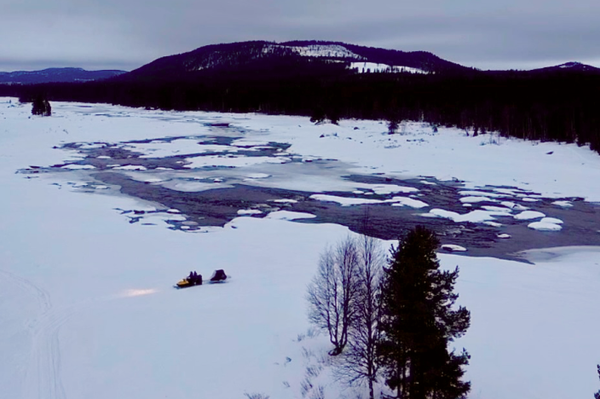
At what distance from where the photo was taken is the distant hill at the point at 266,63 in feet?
491

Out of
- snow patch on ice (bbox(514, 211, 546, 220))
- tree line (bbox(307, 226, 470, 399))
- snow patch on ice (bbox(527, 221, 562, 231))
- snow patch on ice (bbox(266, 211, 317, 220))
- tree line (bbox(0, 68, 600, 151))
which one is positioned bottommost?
snow patch on ice (bbox(266, 211, 317, 220))

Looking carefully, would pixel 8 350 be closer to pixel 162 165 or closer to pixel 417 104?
pixel 162 165

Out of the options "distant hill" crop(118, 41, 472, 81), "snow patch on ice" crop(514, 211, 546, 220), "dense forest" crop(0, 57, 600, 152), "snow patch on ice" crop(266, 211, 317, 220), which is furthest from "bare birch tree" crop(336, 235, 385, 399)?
"distant hill" crop(118, 41, 472, 81)

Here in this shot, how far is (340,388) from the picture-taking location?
9.02 meters

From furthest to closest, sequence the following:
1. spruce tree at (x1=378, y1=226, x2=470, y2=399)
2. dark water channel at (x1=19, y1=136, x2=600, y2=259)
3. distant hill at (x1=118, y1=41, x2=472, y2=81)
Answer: distant hill at (x1=118, y1=41, x2=472, y2=81) < dark water channel at (x1=19, y1=136, x2=600, y2=259) < spruce tree at (x1=378, y1=226, x2=470, y2=399)

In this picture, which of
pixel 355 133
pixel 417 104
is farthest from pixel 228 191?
pixel 417 104

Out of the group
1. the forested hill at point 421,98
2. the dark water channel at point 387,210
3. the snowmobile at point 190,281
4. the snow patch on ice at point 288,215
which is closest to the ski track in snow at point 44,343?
the snowmobile at point 190,281

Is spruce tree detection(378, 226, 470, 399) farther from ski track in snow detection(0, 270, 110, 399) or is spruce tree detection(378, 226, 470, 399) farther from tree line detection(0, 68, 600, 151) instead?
tree line detection(0, 68, 600, 151)

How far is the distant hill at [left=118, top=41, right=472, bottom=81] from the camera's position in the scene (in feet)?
491

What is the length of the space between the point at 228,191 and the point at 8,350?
1733 centimetres

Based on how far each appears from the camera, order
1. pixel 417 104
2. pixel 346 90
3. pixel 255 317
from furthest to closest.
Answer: pixel 346 90 < pixel 417 104 < pixel 255 317

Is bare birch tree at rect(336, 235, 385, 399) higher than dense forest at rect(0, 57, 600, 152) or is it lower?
lower

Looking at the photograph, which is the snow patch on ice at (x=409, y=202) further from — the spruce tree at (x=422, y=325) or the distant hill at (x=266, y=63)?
the distant hill at (x=266, y=63)

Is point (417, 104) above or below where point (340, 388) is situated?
above
